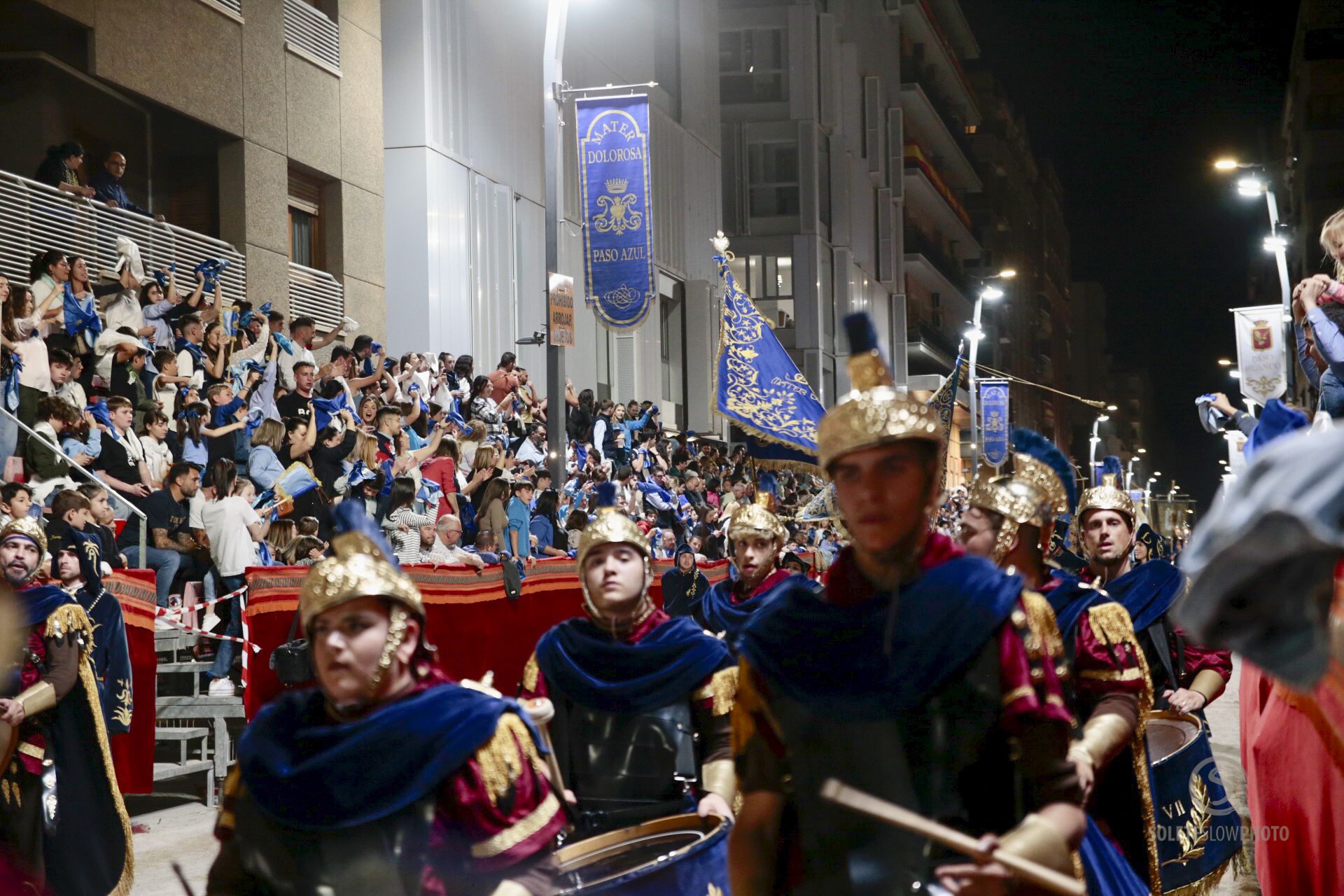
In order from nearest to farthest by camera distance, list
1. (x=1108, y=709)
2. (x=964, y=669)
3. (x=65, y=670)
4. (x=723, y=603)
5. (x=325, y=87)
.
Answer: (x=964, y=669) < (x=1108, y=709) < (x=65, y=670) < (x=723, y=603) < (x=325, y=87)

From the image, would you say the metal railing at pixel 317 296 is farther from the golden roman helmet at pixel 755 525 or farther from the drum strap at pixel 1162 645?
the drum strap at pixel 1162 645

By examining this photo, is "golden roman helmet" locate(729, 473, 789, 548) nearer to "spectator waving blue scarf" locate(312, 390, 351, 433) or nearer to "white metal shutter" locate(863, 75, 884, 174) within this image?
"spectator waving blue scarf" locate(312, 390, 351, 433)

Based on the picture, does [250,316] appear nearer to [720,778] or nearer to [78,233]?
[78,233]

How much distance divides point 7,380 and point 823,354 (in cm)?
3801

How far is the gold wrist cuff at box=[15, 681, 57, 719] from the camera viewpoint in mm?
7422

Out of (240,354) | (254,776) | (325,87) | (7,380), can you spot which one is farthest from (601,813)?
(325,87)

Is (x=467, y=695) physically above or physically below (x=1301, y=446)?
below

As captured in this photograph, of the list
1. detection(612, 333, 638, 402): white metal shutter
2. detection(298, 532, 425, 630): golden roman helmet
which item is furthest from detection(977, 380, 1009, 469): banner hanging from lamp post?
detection(298, 532, 425, 630): golden roman helmet

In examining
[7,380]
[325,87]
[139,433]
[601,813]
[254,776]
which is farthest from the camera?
[325,87]

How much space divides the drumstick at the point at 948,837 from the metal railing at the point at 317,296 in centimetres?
1870

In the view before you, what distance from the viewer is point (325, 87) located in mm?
21656

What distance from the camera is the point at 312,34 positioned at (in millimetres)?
21438

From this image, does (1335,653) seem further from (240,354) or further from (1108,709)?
(240,354)

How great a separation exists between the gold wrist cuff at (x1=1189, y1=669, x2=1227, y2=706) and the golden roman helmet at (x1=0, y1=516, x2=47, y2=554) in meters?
5.53
